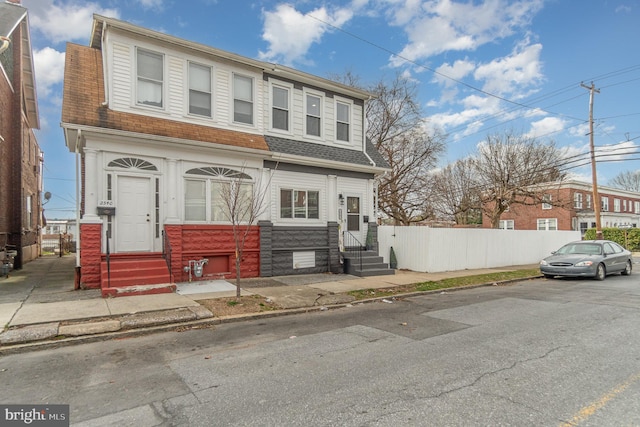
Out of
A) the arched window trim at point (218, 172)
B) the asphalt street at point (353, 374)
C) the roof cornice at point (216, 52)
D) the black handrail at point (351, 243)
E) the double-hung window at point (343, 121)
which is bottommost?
the asphalt street at point (353, 374)

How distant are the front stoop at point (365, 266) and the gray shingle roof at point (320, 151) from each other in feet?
11.4

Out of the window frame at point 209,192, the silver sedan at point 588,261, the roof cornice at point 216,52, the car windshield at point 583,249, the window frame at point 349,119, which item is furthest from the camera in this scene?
the window frame at point 349,119

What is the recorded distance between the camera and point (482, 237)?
16969 mm

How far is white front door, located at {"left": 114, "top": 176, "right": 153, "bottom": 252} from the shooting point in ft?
32.6

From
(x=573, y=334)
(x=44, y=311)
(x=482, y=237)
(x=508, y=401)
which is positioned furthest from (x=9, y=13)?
(x=482, y=237)

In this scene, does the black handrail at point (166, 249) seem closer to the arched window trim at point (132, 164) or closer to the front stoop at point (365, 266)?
the arched window trim at point (132, 164)

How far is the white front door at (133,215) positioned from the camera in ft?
32.6

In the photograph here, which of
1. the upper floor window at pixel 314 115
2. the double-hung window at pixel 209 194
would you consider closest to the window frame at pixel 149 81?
the double-hung window at pixel 209 194

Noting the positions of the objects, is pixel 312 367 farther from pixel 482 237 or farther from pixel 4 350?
pixel 482 237

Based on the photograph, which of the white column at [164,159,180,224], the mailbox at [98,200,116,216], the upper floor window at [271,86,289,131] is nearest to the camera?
the mailbox at [98,200,116,216]

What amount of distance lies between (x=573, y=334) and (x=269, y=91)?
10873 millimetres

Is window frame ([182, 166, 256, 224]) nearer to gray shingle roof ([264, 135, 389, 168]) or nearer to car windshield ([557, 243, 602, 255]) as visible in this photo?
gray shingle roof ([264, 135, 389, 168])

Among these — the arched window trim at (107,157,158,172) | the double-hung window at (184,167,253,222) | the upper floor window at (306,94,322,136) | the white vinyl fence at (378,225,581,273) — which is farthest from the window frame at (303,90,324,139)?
the arched window trim at (107,157,158,172)

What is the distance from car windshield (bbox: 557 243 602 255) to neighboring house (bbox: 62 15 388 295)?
27.2 ft
